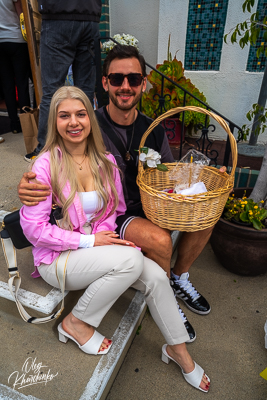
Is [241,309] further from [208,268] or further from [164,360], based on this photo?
[164,360]

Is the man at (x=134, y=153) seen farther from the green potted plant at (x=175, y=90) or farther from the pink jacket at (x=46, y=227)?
the green potted plant at (x=175, y=90)

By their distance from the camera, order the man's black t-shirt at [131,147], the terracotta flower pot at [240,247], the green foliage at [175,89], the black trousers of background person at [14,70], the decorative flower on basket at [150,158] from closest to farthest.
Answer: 1. the decorative flower on basket at [150,158]
2. the man's black t-shirt at [131,147]
3. the terracotta flower pot at [240,247]
4. the black trousers of background person at [14,70]
5. the green foliage at [175,89]

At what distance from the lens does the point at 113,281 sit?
150 cm

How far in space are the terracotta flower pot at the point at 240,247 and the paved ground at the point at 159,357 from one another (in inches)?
8.5

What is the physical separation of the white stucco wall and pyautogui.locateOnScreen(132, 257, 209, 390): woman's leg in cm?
396

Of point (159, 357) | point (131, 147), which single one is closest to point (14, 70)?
point (131, 147)

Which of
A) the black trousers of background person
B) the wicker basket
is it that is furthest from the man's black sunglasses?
the black trousers of background person

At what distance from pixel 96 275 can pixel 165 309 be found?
45 centimetres

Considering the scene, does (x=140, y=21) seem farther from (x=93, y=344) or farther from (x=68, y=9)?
(x=93, y=344)

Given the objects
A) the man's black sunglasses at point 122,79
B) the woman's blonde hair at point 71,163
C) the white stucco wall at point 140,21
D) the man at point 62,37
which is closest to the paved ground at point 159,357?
the woman's blonde hair at point 71,163

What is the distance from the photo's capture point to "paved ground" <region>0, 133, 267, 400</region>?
4.95ft

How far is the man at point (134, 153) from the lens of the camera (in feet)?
5.82

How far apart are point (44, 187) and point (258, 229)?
1683 millimetres

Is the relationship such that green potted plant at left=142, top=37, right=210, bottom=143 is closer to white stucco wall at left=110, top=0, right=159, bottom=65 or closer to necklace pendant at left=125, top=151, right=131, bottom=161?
white stucco wall at left=110, top=0, right=159, bottom=65
